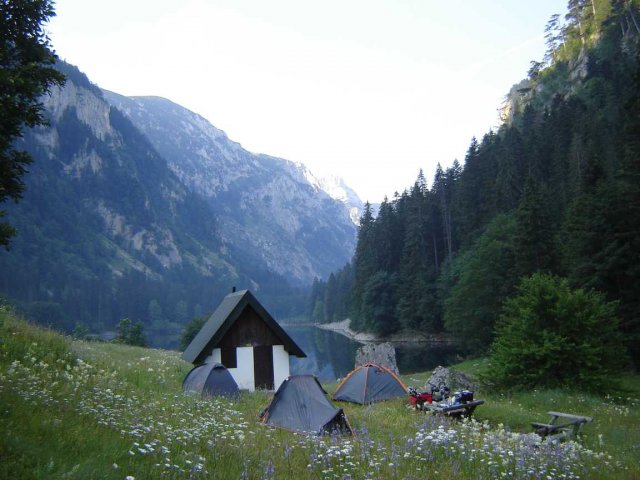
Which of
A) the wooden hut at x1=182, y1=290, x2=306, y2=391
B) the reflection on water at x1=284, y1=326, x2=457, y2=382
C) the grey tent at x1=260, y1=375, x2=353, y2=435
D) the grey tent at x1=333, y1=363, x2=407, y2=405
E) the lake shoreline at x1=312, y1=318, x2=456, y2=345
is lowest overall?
the reflection on water at x1=284, y1=326, x2=457, y2=382

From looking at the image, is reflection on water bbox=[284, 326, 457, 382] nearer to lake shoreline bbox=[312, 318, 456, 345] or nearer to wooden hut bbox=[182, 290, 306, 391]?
lake shoreline bbox=[312, 318, 456, 345]

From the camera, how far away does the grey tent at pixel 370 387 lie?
22.1m

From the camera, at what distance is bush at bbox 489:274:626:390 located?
21.4 metres

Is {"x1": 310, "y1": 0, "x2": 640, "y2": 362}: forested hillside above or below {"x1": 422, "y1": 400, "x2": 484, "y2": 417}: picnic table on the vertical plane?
above

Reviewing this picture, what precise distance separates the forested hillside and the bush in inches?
244

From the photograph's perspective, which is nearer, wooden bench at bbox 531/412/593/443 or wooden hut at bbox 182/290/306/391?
wooden bench at bbox 531/412/593/443

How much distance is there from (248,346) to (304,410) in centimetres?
1001

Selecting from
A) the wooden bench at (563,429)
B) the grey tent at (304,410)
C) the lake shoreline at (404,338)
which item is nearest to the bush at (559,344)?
the wooden bench at (563,429)

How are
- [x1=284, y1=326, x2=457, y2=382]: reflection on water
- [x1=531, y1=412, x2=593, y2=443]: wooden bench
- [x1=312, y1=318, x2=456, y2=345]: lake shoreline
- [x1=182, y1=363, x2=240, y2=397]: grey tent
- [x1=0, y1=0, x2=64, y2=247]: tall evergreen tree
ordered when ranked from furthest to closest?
[x1=312, y1=318, x2=456, y2=345]: lake shoreline < [x1=284, y1=326, x2=457, y2=382]: reflection on water < [x1=182, y1=363, x2=240, y2=397]: grey tent < [x1=531, y1=412, x2=593, y2=443]: wooden bench < [x1=0, y1=0, x2=64, y2=247]: tall evergreen tree

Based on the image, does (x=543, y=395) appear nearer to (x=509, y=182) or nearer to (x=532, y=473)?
(x=532, y=473)

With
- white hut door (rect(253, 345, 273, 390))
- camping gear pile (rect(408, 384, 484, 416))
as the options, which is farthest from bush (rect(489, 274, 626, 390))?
white hut door (rect(253, 345, 273, 390))

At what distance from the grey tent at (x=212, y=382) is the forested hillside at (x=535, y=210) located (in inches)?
741

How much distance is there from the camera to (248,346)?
23844mm

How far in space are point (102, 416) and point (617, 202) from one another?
32288 millimetres
